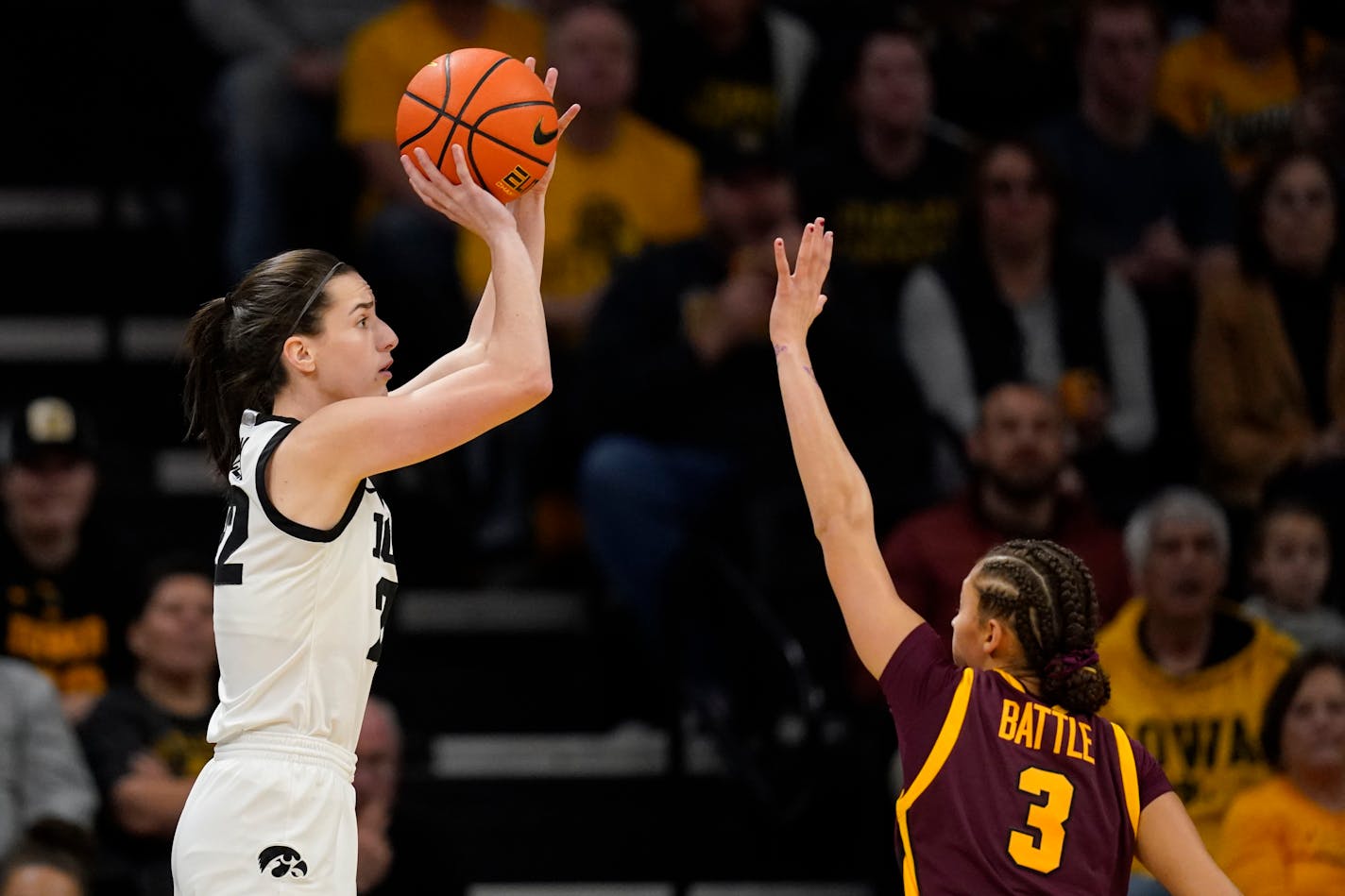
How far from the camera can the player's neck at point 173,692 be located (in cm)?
669

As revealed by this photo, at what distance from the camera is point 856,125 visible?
28.3ft

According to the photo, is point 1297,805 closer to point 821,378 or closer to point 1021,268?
point 821,378

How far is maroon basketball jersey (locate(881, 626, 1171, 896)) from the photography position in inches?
150

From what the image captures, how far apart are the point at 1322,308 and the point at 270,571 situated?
540 centimetres

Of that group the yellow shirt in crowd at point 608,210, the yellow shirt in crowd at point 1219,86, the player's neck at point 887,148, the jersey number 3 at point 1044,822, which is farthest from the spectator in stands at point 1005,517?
the jersey number 3 at point 1044,822

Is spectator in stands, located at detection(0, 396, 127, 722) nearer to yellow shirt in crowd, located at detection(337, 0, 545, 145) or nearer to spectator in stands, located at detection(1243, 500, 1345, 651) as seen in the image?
yellow shirt in crowd, located at detection(337, 0, 545, 145)

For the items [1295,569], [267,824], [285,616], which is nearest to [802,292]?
[285,616]

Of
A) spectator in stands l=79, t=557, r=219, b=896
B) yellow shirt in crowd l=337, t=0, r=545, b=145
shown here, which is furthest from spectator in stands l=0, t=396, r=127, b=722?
yellow shirt in crowd l=337, t=0, r=545, b=145

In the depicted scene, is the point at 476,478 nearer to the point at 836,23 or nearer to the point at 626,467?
the point at 626,467

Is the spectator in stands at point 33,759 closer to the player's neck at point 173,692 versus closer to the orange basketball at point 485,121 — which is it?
the player's neck at point 173,692

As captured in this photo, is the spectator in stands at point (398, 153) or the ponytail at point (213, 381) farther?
the spectator in stands at point (398, 153)

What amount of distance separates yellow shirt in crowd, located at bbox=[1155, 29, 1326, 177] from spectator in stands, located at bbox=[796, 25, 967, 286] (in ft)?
5.02

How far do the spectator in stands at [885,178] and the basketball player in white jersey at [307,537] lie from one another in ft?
14.3

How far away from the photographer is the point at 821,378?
7570 millimetres
